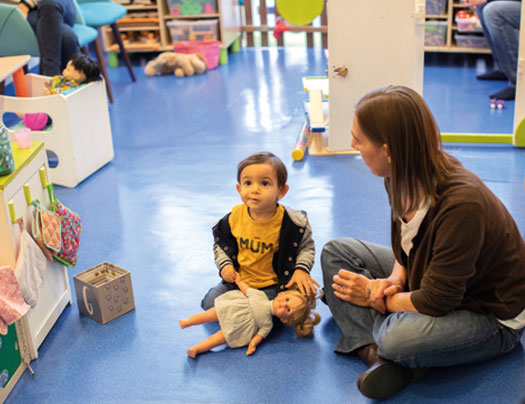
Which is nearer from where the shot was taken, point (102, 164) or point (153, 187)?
point (153, 187)

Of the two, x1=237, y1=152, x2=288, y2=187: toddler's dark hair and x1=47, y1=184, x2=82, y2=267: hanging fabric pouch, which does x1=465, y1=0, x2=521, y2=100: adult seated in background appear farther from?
x1=47, y1=184, x2=82, y2=267: hanging fabric pouch

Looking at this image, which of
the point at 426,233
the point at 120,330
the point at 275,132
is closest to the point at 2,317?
the point at 120,330

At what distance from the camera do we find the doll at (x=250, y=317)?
1.98 m

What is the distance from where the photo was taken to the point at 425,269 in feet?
5.61

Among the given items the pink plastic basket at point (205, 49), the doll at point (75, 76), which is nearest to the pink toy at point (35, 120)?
the doll at point (75, 76)

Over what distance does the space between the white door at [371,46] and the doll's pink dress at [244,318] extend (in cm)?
173

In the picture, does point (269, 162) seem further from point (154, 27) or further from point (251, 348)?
point (154, 27)

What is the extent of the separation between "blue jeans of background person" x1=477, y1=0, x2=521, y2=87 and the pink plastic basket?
225 centimetres

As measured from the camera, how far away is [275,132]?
13.1ft

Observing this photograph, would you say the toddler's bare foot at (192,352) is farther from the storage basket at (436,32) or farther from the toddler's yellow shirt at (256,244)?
the storage basket at (436,32)

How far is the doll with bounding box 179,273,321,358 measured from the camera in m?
1.98

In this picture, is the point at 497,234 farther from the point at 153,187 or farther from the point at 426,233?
the point at 153,187

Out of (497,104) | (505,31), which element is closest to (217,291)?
(497,104)

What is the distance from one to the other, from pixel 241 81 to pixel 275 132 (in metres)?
1.35
